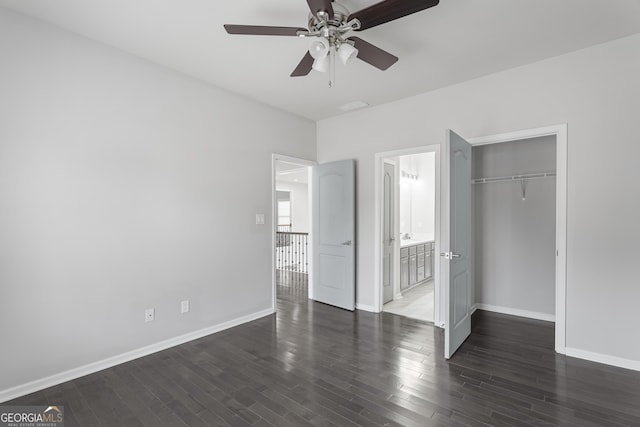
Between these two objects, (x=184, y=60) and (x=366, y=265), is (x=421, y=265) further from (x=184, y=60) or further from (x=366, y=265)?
(x=184, y=60)

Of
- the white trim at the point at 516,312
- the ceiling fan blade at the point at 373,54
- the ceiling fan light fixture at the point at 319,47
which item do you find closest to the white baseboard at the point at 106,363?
the ceiling fan light fixture at the point at 319,47

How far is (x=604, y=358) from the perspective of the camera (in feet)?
9.39

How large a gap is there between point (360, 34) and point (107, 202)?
2.77m

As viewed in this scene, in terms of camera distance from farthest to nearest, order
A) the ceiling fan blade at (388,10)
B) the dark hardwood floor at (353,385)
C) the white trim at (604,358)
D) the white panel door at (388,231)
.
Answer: the white panel door at (388,231)
the white trim at (604,358)
the dark hardwood floor at (353,385)
the ceiling fan blade at (388,10)

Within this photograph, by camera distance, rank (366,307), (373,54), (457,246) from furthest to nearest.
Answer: (366,307), (457,246), (373,54)

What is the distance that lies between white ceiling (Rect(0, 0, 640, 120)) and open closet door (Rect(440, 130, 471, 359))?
83 cm

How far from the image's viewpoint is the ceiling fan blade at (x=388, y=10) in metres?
1.80

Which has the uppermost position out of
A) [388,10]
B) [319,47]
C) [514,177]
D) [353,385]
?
[388,10]

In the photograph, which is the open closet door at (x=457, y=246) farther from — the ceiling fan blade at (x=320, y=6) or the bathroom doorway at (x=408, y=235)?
the ceiling fan blade at (x=320, y=6)

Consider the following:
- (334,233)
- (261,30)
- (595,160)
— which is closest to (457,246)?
(595,160)

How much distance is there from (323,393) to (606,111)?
3583 millimetres

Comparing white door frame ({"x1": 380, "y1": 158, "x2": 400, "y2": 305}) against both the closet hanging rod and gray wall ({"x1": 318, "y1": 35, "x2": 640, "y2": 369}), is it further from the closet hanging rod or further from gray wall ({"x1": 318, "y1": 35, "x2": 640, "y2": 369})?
gray wall ({"x1": 318, "y1": 35, "x2": 640, "y2": 369})

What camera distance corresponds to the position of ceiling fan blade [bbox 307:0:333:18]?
186cm

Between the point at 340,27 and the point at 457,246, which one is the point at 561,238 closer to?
the point at 457,246
